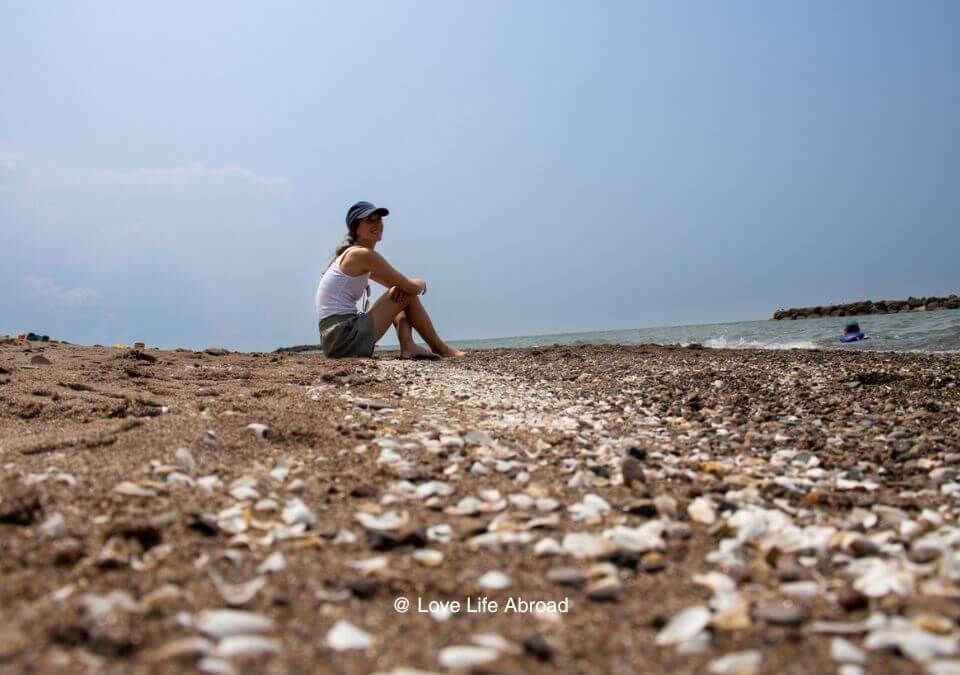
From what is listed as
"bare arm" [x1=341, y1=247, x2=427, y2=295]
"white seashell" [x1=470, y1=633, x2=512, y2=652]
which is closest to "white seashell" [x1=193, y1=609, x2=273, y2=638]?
"white seashell" [x1=470, y1=633, x2=512, y2=652]

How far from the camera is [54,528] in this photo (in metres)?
2.12

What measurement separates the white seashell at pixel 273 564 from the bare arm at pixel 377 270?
22.1ft

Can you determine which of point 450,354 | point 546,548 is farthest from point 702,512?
point 450,354

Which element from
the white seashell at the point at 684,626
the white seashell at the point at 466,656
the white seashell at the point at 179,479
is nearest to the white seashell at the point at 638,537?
the white seashell at the point at 684,626

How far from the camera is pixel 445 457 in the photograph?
3.36m

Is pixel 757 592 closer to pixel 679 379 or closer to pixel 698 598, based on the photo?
pixel 698 598

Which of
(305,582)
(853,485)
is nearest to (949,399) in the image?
(853,485)

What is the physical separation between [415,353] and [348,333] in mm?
1236

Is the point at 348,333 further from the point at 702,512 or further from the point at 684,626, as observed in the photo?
the point at 684,626

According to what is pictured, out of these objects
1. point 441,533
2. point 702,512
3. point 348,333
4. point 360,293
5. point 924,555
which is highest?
point 360,293

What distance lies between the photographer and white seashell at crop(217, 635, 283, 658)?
58.6 inches

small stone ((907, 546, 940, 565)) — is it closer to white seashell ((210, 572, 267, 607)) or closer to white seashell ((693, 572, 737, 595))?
white seashell ((693, 572, 737, 595))

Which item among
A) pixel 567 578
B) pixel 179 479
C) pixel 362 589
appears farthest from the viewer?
pixel 179 479

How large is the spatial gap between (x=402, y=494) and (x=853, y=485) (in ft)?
7.93
